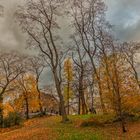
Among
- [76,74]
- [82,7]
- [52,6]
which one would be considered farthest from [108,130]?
[76,74]

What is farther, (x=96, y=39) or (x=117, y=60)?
A: (x=96, y=39)

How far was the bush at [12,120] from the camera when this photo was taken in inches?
1900

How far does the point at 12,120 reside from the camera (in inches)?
1912

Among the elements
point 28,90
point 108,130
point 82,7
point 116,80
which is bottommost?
point 108,130

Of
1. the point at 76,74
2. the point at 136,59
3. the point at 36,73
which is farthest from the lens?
the point at 36,73

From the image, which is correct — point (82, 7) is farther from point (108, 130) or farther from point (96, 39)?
point (108, 130)

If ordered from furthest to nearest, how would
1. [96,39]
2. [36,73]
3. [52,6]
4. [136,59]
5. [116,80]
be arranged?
[36,73]
[136,59]
[96,39]
[52,6]
[116,80]

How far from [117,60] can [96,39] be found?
45.1 feet

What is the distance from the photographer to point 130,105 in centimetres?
3097

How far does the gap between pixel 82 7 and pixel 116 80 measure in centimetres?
1803

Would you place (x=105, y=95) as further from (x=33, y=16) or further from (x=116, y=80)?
(x=33, y=16)

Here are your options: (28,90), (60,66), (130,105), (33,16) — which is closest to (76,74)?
(60,66)

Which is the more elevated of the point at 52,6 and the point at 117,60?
the point at 52,6

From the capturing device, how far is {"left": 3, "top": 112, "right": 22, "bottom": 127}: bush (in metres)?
48.2
